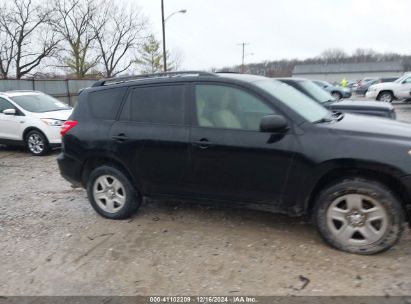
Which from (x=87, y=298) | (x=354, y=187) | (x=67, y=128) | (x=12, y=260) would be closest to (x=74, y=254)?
(x=12, y=260)

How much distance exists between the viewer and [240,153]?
3709 millimetres

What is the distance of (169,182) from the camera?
164 inches

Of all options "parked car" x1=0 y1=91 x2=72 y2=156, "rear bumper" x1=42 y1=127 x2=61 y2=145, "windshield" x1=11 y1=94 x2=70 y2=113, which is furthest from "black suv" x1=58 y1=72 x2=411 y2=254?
"windshield" x1=11 y1=94 x2=70 y2=113

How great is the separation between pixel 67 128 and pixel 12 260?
1752 millimetres

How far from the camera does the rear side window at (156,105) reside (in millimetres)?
4090

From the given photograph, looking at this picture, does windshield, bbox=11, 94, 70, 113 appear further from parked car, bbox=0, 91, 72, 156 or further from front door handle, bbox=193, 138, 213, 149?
front door handle, bbox=193, 138, 213, 149

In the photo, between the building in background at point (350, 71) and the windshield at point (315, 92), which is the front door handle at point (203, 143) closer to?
the windshield at point (315, 92)

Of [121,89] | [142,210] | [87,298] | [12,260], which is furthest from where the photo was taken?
[142,210]

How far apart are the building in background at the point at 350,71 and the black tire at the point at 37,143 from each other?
90.6 meters

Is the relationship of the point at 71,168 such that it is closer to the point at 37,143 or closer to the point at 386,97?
the point at 37,143

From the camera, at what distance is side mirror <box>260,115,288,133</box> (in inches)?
137

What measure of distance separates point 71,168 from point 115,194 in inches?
28.7

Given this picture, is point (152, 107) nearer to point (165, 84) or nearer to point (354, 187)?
point (165, 84)

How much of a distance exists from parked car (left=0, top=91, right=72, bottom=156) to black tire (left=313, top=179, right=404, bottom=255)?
705 centimetres
